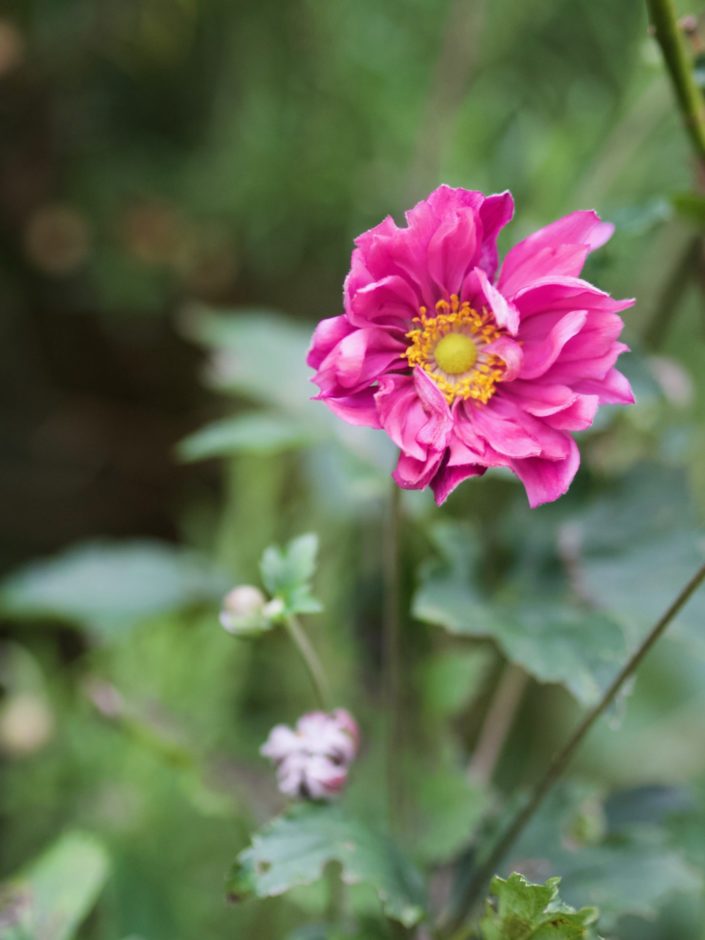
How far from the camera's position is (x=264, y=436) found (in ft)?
1.81

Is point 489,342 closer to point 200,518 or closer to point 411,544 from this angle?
point 411,544

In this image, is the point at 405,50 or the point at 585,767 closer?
the point at 585,767

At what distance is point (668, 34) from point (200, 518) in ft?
2.62

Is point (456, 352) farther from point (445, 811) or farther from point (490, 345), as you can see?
point (445, 811)

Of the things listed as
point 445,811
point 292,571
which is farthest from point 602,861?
point 292,571

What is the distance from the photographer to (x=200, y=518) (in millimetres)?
1066

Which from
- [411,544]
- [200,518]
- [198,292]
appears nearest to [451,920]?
[411,544]

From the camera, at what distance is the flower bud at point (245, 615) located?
336mm

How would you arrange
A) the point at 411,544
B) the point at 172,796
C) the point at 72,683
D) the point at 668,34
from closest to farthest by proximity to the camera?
1. the point at 668,34
2. the point at 411,544
3. the point at 172,796
4. the point at 72,683

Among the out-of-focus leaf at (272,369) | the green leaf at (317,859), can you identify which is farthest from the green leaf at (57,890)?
the out-of-focus leaf at (272,369)

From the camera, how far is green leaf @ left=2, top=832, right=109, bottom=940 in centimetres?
41

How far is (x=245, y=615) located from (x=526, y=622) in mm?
147

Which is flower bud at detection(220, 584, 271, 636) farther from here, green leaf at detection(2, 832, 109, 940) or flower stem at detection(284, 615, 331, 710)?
green leaf at detection(2, 832, 109, 940)

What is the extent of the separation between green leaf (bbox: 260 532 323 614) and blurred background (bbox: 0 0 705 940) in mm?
85
